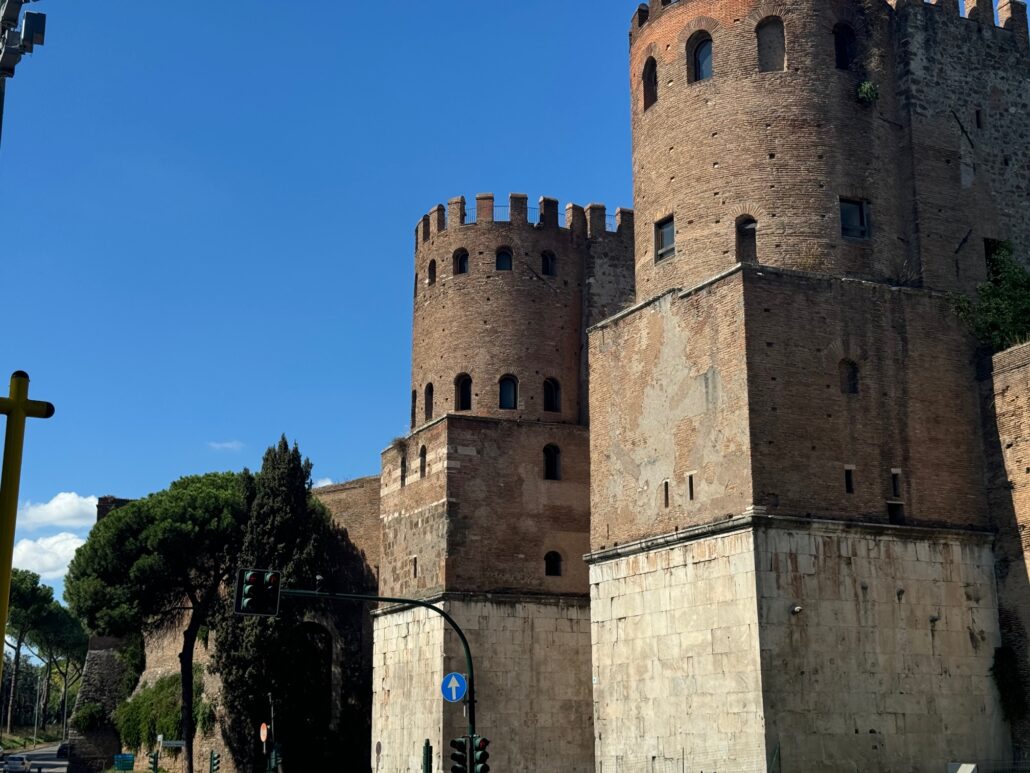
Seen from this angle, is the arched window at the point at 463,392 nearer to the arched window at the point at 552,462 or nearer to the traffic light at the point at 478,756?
the arched window at the point at 552,462

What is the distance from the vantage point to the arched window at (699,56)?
25.0 meters

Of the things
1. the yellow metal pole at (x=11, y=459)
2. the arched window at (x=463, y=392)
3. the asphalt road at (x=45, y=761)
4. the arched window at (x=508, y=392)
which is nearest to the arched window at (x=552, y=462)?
the arched window at (x=508, y=392)

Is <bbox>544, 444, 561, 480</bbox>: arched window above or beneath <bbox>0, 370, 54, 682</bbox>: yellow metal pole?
above

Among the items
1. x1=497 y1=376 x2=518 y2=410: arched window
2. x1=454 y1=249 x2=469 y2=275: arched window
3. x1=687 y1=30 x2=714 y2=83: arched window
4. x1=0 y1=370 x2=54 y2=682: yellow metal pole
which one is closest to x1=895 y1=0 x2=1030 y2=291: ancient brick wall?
x1=687 y1=30 x2=714 y2=83: arched window

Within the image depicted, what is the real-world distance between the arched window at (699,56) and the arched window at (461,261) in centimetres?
918

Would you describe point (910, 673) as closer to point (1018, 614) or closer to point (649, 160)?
point (1018, 614)

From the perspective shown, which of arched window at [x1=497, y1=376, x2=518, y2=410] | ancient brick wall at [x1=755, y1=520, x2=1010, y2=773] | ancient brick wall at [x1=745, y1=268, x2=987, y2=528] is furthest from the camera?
arched window at [x1=497, y1=376, x2=518, y2=410]

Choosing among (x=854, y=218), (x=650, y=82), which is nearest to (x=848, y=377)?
(x=854, y=218)

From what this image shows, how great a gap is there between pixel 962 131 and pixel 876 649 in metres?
10.5

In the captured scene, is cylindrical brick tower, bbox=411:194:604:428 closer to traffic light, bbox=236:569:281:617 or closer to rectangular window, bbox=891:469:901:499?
rectangular window, bbox=891:469:901:499

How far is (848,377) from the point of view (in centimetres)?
2227

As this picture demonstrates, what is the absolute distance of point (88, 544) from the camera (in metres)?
42.4

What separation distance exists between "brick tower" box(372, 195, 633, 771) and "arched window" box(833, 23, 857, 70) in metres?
9.68

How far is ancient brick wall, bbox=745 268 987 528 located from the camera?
21.3 metres
